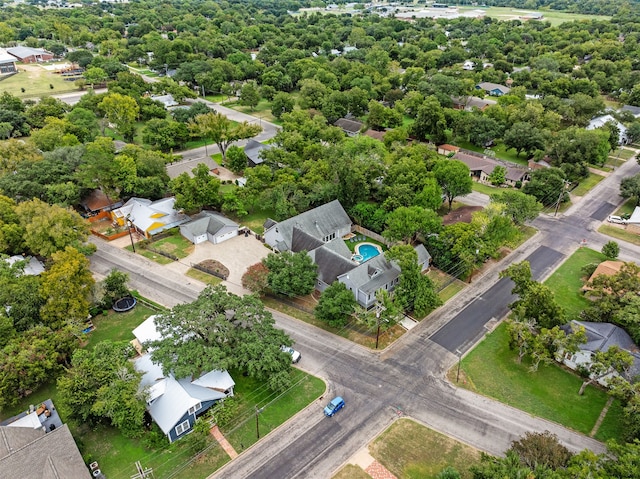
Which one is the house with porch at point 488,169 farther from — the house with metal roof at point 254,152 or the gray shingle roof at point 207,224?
the gray shingle roof at point 207,224

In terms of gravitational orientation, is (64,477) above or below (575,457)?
below

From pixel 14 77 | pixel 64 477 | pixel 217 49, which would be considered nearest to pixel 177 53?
pixel 217 49

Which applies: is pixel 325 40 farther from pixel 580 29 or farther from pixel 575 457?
pixel 575 457

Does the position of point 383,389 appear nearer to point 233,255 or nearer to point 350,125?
point 233,255

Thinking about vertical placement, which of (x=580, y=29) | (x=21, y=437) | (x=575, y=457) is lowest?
(x=21, y=437)

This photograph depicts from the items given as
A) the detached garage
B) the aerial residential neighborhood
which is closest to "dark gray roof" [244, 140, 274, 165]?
the aerial residential neighborhood

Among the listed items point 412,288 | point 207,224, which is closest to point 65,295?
point 207,224

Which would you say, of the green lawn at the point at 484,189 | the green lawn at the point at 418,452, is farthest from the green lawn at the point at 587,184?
the green lawn at the point at 418,452
